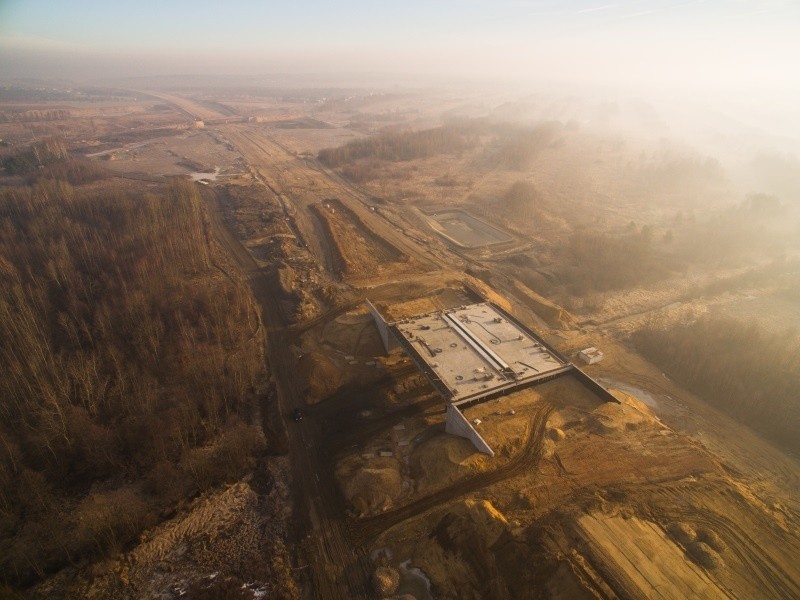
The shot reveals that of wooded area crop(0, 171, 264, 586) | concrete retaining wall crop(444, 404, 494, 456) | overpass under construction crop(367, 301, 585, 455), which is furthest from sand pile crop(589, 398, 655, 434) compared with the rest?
wooded area crop(0, 171, 264, 586)

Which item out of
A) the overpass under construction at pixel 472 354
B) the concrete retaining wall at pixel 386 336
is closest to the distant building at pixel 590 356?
the overpass under construction at pixel 472 354

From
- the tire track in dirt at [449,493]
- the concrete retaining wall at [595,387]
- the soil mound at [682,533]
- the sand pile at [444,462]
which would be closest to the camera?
the soil mound at [682,533]

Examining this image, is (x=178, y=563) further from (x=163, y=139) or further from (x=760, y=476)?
(x=163, y=139)

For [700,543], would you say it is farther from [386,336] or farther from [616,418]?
[386,336]

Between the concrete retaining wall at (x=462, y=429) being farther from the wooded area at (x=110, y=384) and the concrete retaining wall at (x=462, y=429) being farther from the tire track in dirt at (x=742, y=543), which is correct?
the wooded area at (x=110, y=384)

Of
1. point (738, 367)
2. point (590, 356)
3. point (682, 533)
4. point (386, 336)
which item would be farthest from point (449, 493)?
point (738, 367)

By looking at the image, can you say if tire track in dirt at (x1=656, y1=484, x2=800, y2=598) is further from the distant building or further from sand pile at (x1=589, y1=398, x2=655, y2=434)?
the distant building
